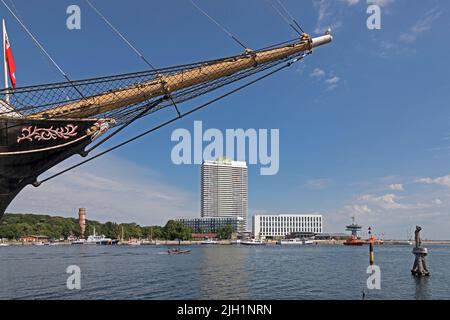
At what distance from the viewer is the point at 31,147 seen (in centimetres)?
1563

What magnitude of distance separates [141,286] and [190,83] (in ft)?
76.1

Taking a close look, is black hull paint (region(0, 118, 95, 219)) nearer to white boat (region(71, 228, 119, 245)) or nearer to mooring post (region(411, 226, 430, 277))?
mooring post (region(411, 226, 430, 277))

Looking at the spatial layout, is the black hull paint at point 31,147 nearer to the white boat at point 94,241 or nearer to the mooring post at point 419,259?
the mooring post at point 419,259

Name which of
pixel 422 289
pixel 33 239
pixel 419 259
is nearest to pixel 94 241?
pixel 33 239

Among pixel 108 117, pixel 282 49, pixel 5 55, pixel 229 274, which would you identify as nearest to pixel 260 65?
pixel 282 49

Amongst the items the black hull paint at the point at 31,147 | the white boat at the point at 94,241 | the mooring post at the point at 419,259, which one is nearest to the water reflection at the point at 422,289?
the mooring post at the point at 419,259

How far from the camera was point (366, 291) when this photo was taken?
3394cm

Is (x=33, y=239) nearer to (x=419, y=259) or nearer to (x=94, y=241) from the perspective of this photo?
(x=94, y=241)

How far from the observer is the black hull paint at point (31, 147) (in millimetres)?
15445

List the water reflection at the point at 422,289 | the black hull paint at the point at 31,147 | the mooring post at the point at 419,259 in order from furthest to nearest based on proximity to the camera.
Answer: the mooring post at the point at 419,259
the water reflection at the point at 422,289
the black hull paint at the point at 31,147

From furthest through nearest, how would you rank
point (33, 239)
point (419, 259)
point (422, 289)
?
point (33, 239) < point (419, 259) < point (422, 289)

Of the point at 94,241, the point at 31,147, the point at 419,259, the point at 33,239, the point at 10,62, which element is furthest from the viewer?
the point at 33,239

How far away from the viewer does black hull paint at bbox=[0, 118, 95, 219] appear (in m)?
15.4

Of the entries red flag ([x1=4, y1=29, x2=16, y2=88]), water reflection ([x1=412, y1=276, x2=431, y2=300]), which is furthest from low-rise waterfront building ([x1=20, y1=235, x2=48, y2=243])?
red flag ([x1=4, y1=29, x2=16, y2=88])
